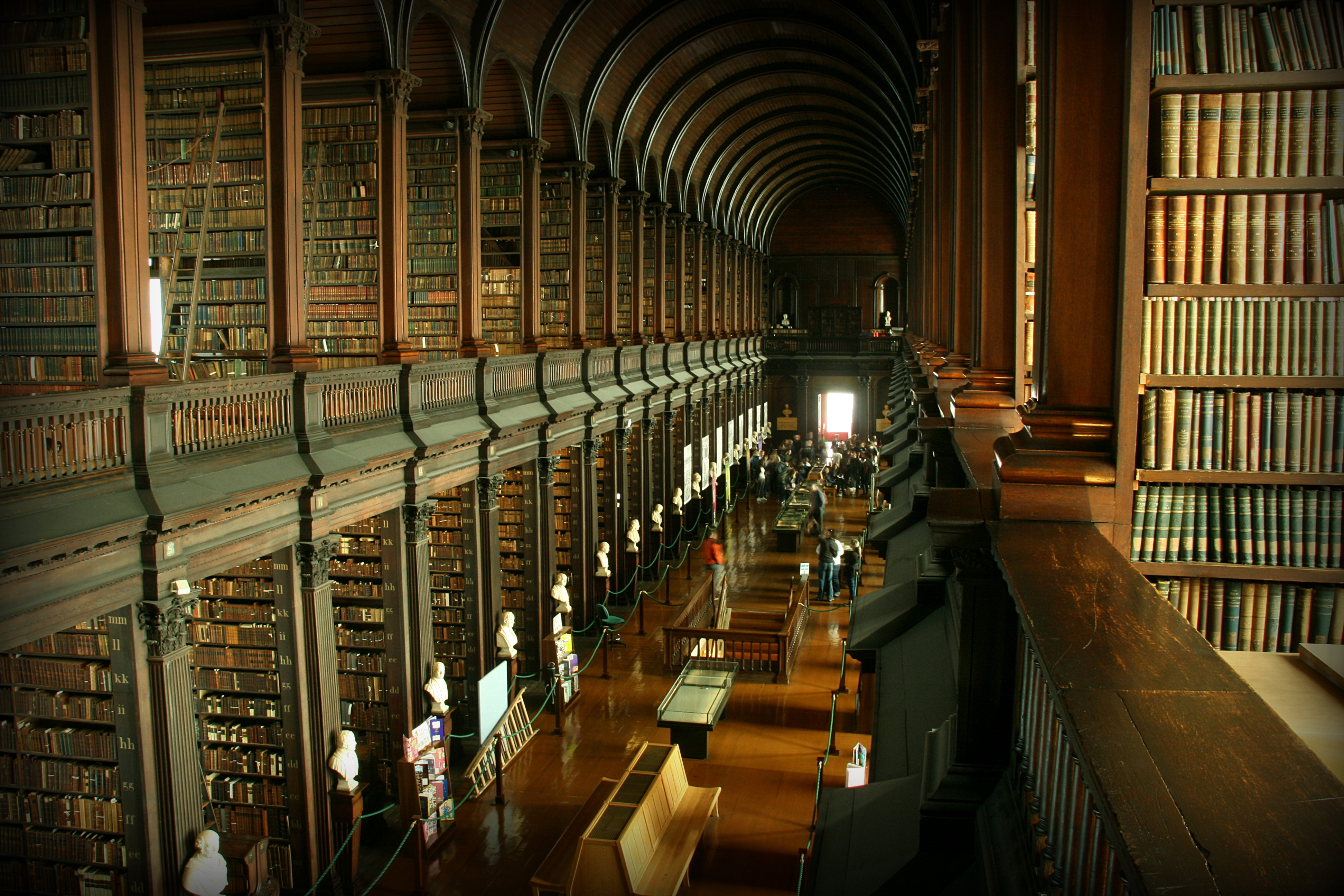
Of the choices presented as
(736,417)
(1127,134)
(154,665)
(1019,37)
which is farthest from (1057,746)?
(736,417)

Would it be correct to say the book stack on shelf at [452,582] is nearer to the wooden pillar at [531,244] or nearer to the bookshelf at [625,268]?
the wooden pillar at [531,244]

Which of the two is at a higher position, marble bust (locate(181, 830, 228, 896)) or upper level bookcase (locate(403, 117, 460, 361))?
upper level bookcase (locate(403, 117, 460, 361))

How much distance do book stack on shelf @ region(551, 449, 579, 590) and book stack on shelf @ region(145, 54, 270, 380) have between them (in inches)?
215

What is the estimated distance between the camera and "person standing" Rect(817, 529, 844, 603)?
1489cm

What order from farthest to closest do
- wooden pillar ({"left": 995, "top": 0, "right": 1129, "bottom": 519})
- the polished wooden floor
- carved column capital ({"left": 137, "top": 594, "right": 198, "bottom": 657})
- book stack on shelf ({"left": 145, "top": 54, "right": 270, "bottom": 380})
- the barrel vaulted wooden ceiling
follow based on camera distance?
the barrel vaulted wooden ceiling → book stack on shelf ({"left": 145, "top": 54, "right": 270, "bottom": 380}) → the polished wooden floor → carved column capital ({"left": 137, "top": 594, "right": 198, "bottom": 657}) → wooden pillar ({"left": 995, "top": 0, "right": 1129, "bottom": 519})

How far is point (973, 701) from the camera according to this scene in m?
2.51

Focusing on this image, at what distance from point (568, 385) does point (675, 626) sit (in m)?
3.55

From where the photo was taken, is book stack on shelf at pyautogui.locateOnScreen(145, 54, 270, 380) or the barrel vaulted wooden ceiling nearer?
book stack on shelf at pyautogui.locateOnScreen(145, 54, 270, 380)

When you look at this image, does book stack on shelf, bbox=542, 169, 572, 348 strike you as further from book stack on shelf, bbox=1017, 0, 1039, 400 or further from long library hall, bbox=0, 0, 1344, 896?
book stack on shelf, bbox=1017, 0, 1039, 400

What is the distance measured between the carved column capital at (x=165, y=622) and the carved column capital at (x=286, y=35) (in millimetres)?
4072

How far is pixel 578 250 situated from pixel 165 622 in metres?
8.86

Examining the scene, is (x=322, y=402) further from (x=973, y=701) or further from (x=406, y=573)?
(x=973, y=701)

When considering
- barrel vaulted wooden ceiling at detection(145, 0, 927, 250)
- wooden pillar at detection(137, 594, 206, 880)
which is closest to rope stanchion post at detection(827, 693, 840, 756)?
wooden pillar at detection(137, 594, 206, 880)

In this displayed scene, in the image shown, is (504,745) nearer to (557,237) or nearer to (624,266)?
(557,237)
